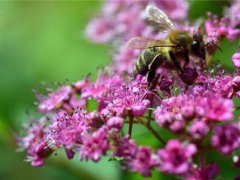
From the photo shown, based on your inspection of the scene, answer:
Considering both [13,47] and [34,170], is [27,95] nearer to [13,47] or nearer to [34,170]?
[34,170]

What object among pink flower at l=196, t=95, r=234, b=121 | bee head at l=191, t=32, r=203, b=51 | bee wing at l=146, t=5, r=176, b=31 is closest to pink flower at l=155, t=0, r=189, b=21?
bee wing at l=146, t=5, r=176, b=31

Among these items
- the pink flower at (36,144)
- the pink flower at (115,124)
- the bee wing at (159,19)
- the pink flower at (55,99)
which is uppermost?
the bee wing at (159,19)

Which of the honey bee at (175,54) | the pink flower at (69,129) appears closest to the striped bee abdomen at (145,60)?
the honey bee at (175,54)

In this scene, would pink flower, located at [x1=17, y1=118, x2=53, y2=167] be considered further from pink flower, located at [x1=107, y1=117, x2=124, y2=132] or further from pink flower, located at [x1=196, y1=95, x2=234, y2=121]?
pink flower, located at [x1=196, y1=95, x2=234, y2=121]

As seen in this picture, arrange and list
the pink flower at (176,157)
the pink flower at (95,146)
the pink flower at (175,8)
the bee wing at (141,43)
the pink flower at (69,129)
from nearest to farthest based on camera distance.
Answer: the pink flower at (176,157)
the pink flower at (95,146)
the pink flower at (69,129)
the bee wing at (141,43)
the pink flower at (175,8)

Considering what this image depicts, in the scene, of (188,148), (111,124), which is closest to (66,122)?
(111,124)

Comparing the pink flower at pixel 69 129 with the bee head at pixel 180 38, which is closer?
the pink flower at pixel 69 129

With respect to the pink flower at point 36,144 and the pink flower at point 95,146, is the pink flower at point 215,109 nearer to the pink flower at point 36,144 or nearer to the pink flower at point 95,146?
the pink flower at point 95,146
